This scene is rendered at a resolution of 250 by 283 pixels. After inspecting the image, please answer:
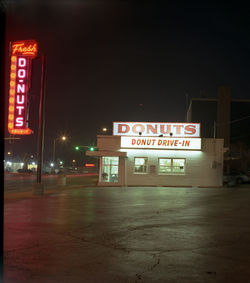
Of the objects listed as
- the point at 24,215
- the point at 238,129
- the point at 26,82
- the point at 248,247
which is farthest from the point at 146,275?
the point at 238,129

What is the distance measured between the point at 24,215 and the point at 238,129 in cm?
5650

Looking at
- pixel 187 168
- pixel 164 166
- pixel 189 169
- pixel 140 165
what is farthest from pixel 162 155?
pixel 189 169

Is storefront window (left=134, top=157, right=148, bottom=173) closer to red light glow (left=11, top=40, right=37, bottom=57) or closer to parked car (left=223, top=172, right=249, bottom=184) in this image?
parked car (left=223, top=172, right=249, bottom=184)

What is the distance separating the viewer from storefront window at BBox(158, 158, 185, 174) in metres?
34.0

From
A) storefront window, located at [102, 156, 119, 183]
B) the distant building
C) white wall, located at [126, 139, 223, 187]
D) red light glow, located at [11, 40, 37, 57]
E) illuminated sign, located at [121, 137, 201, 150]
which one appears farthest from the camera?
the distant building

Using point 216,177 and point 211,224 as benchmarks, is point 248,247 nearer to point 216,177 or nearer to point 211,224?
point 211,224

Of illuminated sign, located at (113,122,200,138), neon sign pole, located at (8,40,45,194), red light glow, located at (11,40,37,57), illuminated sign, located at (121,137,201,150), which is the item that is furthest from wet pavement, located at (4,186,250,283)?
illuminated sign, located at (113,122,200,138)

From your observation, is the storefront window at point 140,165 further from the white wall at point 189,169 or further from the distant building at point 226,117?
the distant building at point 226,117

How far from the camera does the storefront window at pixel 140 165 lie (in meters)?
34.1

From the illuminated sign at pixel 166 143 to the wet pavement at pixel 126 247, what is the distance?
64.3 ft

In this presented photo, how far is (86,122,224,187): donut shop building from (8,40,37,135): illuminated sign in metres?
10.3

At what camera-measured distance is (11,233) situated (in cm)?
967

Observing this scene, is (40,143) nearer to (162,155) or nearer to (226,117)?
(162,155)

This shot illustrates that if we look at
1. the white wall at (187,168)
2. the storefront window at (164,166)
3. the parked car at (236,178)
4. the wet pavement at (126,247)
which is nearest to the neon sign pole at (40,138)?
the wet pavement at (126,247)
